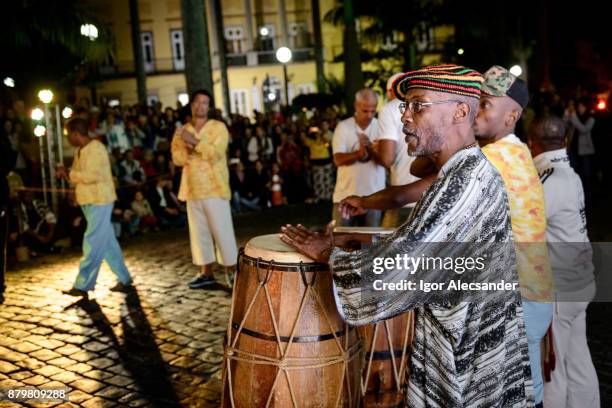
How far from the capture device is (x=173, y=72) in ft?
152

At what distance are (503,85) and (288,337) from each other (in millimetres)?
1620

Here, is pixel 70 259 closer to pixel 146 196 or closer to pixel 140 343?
pixel 146 196

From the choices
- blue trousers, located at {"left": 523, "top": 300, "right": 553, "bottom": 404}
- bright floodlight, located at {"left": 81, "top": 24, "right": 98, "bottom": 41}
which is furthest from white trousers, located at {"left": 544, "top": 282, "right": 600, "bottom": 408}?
bright floodlight, located at {"left": 81, "top": 24, "right": 98, "bottom": 41}

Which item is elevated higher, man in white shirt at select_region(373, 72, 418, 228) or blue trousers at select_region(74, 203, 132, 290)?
man in white shirt at select_region(373, 72, 418, 228)

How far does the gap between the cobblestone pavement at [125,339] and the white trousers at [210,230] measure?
15.3 inches

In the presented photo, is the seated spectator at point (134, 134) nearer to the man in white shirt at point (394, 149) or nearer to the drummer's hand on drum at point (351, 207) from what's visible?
the man in white shirt at point (394, 149)

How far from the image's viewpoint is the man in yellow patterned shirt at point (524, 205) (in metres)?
3.22

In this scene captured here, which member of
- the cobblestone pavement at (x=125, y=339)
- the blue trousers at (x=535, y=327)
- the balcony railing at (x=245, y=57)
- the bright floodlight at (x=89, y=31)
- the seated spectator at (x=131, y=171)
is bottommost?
the cobblestone pavement at (x=125, y=339)

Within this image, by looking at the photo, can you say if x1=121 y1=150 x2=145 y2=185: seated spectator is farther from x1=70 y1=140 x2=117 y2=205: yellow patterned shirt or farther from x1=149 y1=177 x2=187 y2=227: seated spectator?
x1=70 y1=140 x2=117 y2=205: yellow patterned shirt

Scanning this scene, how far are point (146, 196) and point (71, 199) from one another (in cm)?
175

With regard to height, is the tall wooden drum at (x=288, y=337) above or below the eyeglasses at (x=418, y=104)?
below

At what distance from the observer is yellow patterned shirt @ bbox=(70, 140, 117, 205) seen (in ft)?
24.4

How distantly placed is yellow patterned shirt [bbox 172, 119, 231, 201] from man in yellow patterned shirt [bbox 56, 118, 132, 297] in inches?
33.7

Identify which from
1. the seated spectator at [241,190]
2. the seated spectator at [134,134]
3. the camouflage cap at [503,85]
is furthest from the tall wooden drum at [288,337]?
the seated spectator at [134,134]
